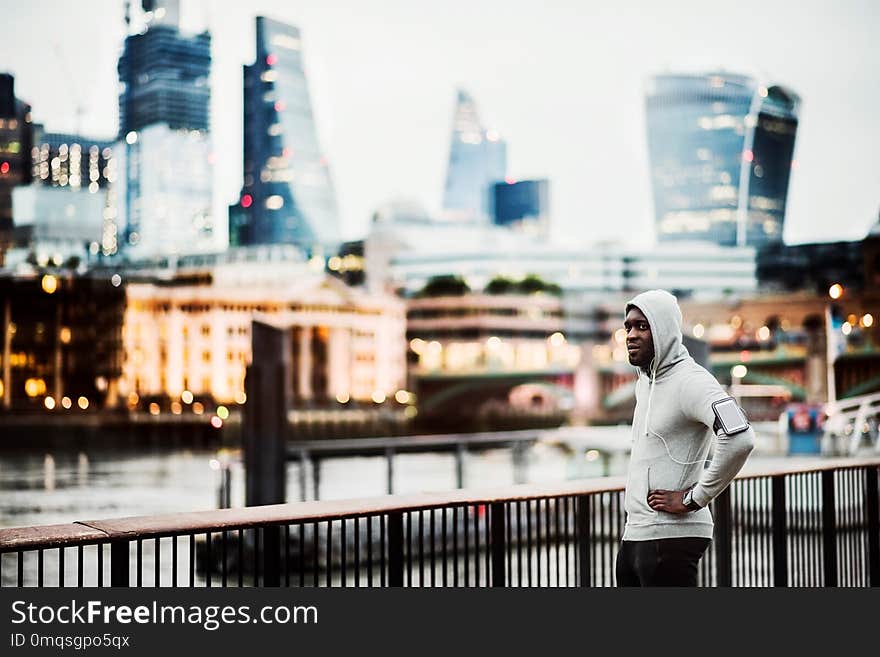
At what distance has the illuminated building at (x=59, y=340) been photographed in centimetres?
6925

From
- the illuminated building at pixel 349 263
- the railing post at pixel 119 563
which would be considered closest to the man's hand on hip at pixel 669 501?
the railing post at pixel 119 563

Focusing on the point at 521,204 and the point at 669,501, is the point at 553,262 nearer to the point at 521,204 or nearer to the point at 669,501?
the point at 521,204

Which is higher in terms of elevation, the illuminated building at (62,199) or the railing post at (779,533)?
the illuminated building at (62,199)

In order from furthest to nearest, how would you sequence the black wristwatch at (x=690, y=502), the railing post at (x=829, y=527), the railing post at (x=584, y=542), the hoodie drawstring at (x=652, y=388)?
the railing post at (x=829, y=527) → the railing post at (x=584, y=542) → the hoodie drawstring at (x=652, y=388) → the black wristwatch at (x=690, y=502)

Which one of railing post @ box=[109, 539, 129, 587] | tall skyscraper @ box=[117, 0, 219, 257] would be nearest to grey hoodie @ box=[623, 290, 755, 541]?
railing post @ box=[109, 539, 129, 587]

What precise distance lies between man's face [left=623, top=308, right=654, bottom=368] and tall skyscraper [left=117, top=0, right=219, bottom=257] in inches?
985

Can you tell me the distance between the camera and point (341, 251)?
3846 inches

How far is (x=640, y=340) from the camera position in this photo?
3027 millimetres

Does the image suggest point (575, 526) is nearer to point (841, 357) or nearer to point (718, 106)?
point (841, 357)

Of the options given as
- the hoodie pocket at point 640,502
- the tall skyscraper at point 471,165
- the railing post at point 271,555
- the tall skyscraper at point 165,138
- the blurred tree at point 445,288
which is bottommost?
the railing post at point 271,555

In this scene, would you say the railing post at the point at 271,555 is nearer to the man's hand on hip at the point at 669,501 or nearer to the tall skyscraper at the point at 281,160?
the man's hand on hip at the point at 669,501

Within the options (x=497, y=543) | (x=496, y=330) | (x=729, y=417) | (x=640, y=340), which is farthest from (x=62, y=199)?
(x=729, y=417)

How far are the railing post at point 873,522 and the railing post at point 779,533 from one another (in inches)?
25.8

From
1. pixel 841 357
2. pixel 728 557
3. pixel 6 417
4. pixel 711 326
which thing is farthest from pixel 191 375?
pixel 728 557
